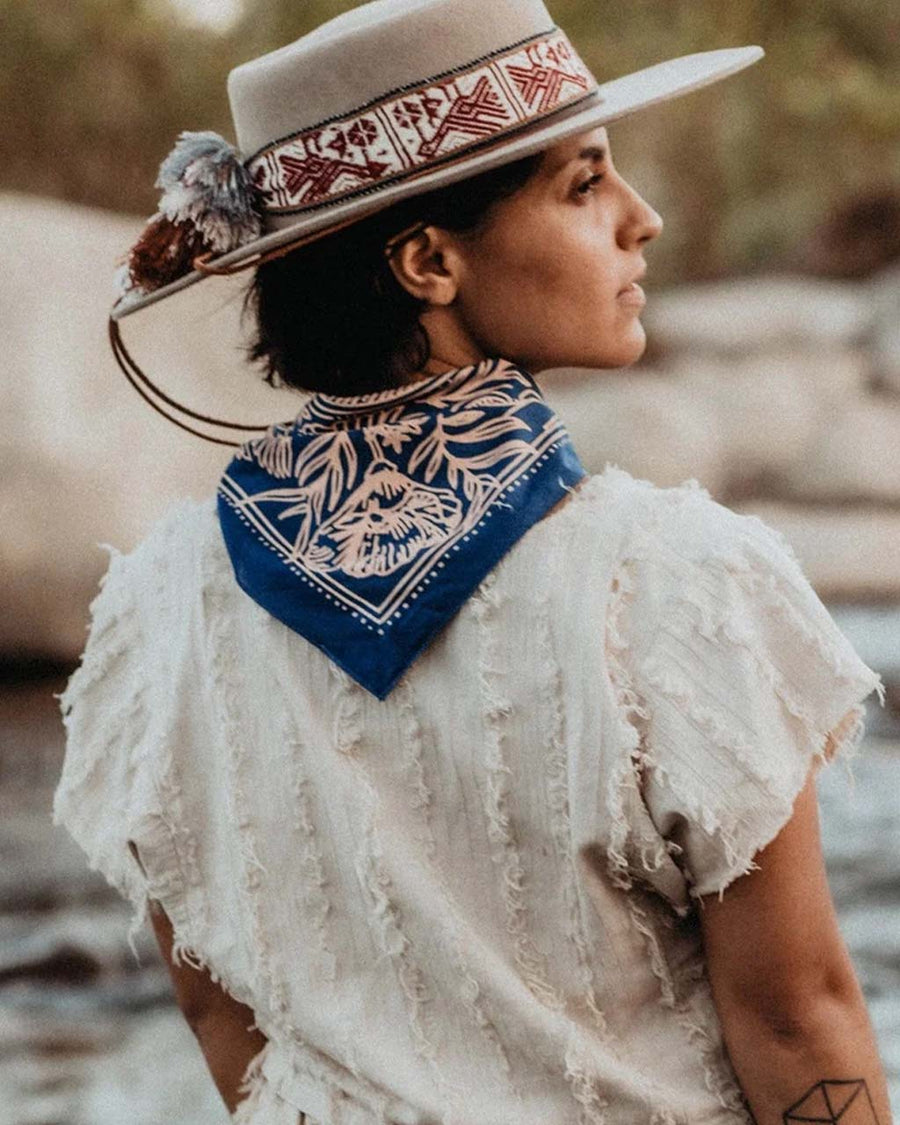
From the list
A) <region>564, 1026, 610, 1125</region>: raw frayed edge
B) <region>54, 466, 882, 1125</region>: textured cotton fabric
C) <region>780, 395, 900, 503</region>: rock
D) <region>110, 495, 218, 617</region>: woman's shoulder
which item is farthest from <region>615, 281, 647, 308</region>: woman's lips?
<region>780, 395, 900, 503</region>: rock

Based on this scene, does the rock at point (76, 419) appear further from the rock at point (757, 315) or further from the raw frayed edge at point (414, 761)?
the raw frayed edge at point (414, 761)

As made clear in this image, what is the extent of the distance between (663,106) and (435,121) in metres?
6.44

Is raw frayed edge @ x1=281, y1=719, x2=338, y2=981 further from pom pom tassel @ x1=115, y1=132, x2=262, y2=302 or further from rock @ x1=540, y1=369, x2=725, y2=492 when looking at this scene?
rock @ x1=540, y1=369, x2=725, y2=492

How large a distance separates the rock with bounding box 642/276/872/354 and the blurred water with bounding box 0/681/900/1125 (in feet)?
10.2

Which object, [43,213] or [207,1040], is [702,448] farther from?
[207,1040]

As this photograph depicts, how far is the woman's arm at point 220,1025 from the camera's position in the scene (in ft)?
3.12

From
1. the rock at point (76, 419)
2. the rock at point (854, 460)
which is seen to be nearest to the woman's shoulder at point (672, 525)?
the rock at point (76, 419)

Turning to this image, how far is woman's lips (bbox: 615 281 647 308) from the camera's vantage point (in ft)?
2.70

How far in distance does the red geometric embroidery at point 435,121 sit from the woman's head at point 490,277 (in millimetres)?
21

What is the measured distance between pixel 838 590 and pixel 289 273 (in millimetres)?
4608

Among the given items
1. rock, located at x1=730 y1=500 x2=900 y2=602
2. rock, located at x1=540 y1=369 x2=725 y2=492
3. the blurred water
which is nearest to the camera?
the blurred water

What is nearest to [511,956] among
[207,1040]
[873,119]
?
[207,1040]

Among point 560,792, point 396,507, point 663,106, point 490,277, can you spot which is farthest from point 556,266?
point 663,106

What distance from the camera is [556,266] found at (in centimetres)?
79
